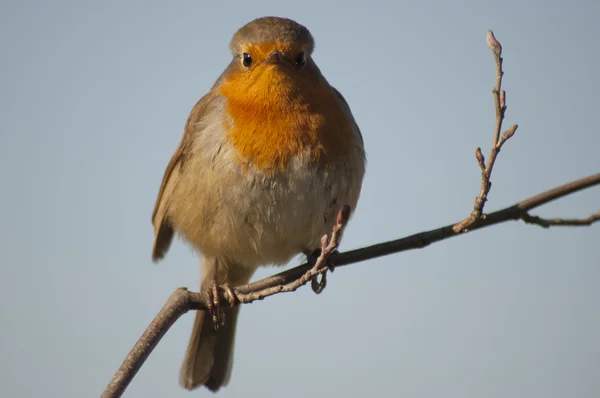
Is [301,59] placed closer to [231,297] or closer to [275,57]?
[275,57]

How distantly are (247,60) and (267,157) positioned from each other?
0.70m

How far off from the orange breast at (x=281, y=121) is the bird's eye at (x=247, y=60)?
6cm

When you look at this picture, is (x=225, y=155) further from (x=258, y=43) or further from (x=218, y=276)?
(x=218, y=276)

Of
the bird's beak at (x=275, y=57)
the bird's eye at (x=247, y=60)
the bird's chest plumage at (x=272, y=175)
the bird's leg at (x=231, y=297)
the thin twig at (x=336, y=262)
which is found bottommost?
the thin twig at (x=336, y=262)

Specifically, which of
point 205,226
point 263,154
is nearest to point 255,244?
point 205,226

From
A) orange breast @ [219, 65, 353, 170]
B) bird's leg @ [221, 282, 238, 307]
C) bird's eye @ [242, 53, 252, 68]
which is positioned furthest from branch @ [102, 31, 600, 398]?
bird's eye @ [242, 53, 252, 68]

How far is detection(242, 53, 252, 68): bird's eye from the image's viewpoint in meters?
4.45

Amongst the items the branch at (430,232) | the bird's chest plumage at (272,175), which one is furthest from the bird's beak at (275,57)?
the branch at (430,232)

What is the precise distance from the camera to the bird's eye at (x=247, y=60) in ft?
14.6

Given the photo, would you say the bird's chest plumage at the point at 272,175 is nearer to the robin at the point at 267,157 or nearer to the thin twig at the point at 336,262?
the robin at the point at 267,157

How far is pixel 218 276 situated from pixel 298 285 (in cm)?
198

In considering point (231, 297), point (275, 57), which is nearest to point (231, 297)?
point (231, 297)

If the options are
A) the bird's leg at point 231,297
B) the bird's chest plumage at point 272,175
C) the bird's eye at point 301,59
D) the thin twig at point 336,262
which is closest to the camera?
the thin twig at point 336,262

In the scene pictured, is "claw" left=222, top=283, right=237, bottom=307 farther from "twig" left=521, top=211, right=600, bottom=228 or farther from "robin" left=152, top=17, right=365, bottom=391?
"twig" left=521, top=211, right=600, bottom=228
